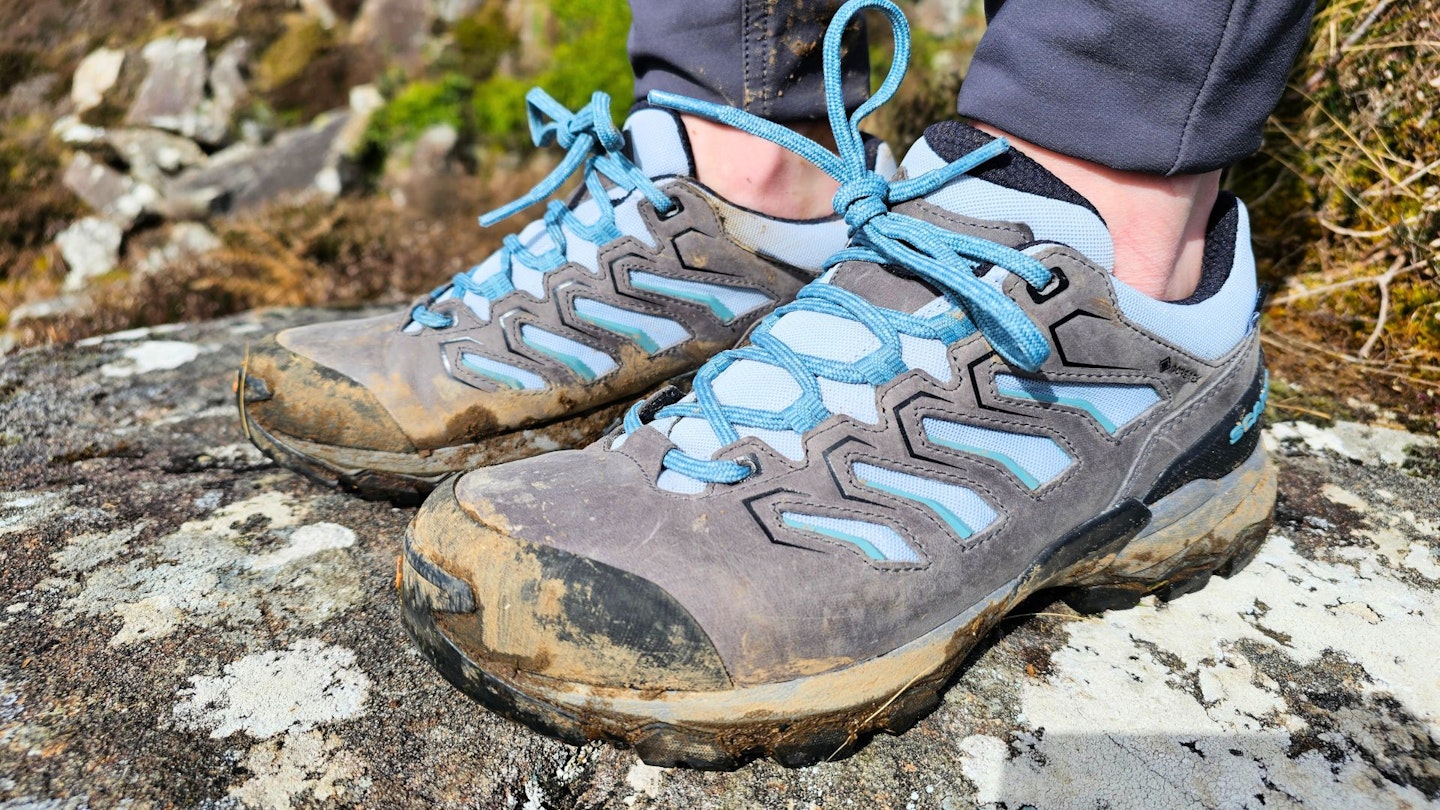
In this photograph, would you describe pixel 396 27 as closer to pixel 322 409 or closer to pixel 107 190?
pixel 107 190

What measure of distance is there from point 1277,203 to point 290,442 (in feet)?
8.69

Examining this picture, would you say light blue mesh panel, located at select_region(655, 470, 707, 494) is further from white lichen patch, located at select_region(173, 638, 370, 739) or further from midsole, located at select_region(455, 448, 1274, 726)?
white lichen patch, located at select_region(173, 638, 370, 739)

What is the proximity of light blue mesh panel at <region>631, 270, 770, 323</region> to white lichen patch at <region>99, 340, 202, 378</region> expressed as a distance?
5.30ft

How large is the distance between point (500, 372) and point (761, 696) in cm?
92

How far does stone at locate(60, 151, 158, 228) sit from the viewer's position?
8.50m

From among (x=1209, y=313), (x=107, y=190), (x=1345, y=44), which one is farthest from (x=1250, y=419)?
(x=107, y=190)

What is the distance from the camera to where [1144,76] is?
1.16 meters

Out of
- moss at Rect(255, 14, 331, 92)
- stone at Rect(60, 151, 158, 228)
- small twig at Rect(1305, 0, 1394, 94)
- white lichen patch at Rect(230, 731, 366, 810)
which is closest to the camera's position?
white lichen patch at Rect(230, 731, 366, 810)

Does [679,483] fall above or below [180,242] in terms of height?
above

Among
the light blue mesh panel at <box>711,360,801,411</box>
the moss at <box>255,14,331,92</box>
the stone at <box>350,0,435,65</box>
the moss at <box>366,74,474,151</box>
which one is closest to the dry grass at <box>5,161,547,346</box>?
the light blue mesh panel at <box>711,360,801,411</box>

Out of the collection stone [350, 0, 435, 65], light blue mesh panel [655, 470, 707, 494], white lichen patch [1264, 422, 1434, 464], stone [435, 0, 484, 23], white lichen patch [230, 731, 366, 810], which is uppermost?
light blue mesh panel [655, 470, 707, 494]

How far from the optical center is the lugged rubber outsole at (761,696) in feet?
3.64

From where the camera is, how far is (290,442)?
1736 mm

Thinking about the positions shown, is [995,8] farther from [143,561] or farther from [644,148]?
[143,561]
